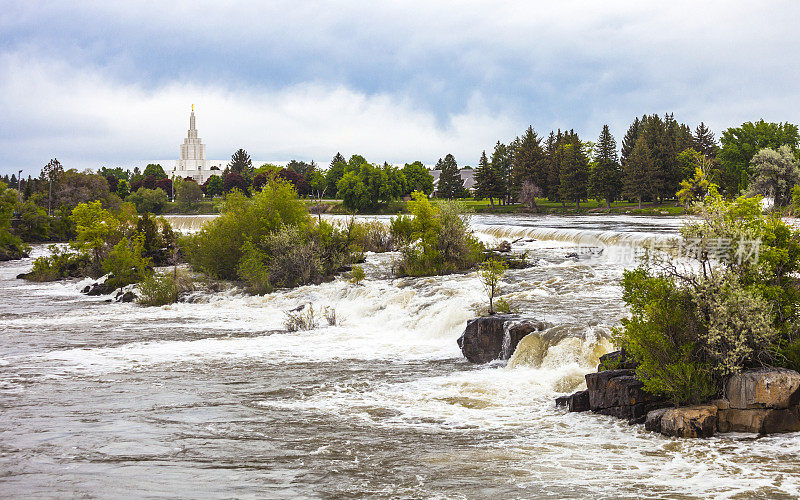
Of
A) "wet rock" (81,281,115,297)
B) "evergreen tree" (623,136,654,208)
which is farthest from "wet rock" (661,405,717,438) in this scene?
"evergreen tree" (623,136,654,208)

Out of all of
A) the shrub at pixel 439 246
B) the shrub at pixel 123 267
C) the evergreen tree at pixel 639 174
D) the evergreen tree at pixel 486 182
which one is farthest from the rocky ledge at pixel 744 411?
the evergreen tree at pixel 486 182

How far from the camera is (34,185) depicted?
11950 centimetres

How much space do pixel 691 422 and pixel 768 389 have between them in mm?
1112

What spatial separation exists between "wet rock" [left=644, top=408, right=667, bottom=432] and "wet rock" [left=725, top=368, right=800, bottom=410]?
101 cm

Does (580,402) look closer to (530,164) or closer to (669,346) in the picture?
(669,346)

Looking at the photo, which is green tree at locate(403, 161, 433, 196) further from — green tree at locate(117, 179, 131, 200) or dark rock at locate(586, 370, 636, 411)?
dark rock at locate(586, 370, 636, 411)

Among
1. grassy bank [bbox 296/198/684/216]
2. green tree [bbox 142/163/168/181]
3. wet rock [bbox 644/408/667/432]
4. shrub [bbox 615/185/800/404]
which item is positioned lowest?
wet rock [bbox 644/408/667/432]

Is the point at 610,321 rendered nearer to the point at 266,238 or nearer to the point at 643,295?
the point at 643,295

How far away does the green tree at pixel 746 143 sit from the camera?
84.1 meters

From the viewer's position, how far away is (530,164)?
92.5 metres

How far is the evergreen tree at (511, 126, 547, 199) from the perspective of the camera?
3595 inches

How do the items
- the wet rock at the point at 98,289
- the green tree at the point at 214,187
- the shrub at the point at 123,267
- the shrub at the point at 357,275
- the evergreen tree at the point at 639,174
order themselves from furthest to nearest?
the green tree at the point at 214,187 → the evergreen tree at the point at 639,174 → the shrub at the point at 123,267 → the wet rock at the point at 98,289 → the shrub at the point at 357,275

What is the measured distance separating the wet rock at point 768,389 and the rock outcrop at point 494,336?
249 inches

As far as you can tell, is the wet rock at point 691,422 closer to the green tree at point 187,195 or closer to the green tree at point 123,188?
the green tree at point 187,195
